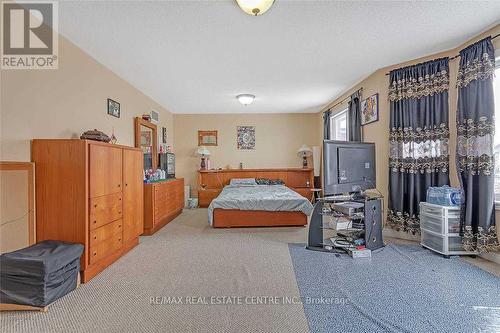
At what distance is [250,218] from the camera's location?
412 cm

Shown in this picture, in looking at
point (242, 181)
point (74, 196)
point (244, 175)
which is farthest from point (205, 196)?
point (74, 196)

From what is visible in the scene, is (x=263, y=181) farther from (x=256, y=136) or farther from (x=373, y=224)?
(x=373, y=224)

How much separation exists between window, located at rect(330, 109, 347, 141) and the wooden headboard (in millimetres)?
1164

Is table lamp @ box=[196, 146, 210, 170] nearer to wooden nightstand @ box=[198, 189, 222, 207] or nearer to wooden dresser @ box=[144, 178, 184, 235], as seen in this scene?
wooden nightstand @ box=[198, 189, 222, 207]

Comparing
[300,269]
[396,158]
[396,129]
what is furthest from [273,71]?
[300,269]

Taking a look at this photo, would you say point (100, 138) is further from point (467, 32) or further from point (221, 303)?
point (467, 32)

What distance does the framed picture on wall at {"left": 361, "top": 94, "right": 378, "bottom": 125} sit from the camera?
3.86 metres

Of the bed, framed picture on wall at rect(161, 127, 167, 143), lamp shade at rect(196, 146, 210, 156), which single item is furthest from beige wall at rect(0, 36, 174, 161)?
lamp shade at rect(196, 146, 210, 156)

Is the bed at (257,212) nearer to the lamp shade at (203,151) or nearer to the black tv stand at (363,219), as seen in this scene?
the black tv stand at (363,219)

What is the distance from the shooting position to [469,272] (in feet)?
7.79

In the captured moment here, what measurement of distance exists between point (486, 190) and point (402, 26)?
1.92m

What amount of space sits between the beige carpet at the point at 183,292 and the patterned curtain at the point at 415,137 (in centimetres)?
183

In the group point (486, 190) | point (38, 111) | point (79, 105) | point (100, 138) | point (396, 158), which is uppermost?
point (79, 105)

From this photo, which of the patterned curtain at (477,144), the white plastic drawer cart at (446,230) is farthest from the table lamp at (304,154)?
the patterned curtain at (477,144)
